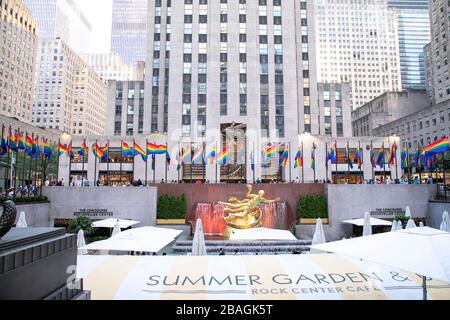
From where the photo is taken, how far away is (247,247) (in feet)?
Answer: 74.3

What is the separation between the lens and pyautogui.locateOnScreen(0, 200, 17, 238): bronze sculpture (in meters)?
4.05

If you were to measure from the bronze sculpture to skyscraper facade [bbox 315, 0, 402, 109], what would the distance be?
517ft

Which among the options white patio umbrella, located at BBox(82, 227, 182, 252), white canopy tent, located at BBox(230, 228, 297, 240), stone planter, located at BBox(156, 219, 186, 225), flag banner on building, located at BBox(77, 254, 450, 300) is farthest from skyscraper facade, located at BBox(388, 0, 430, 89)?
flag banner on building, located at BBox(77, 254, 450, 300)

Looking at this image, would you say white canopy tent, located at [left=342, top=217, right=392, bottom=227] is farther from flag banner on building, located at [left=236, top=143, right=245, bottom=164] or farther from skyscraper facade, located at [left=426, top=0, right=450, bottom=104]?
skyscraper facade, located at [left=426, top=0, right=450, bottom=104]

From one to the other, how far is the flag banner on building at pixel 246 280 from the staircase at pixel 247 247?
11842 millimetres

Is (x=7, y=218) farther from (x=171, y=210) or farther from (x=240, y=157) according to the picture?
(x=240, y=157)

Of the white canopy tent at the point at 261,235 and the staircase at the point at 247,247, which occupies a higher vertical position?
the white canopy tent at the point at 261,235

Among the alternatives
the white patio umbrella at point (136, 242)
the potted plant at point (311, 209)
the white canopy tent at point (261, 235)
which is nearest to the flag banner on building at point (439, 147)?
the potted plant at point (311, 209)

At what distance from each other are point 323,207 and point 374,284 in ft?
73.3

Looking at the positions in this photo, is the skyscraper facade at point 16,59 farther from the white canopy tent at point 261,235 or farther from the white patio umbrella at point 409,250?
the white patio umbrella at point 409,250

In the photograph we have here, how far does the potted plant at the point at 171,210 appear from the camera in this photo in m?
29.1

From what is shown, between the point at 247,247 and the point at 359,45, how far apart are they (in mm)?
157945

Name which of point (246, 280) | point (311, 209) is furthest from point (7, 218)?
point (311, 209)
